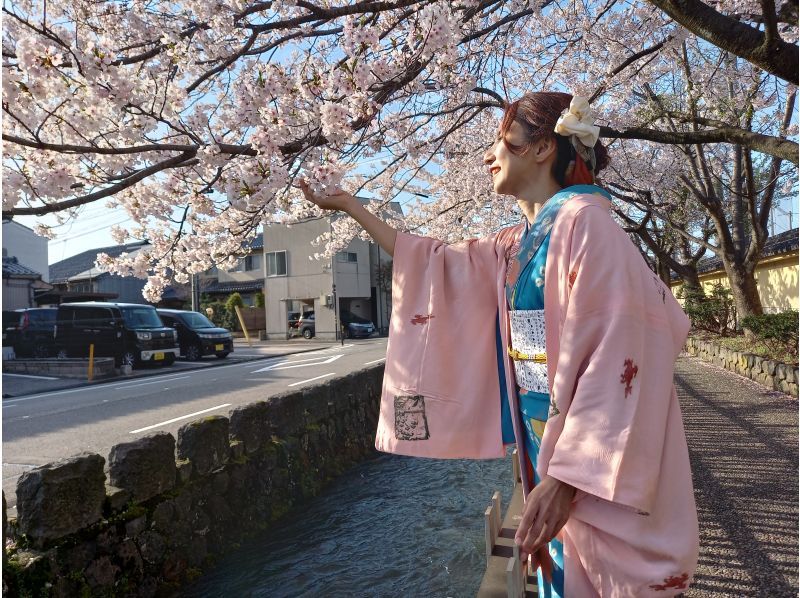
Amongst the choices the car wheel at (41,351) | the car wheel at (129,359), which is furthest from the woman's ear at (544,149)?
the car wheel at (41,351)

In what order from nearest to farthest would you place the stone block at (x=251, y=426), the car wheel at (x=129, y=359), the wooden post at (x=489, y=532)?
the wooden post at (x=489, y=532) < the stone block at (x=251, y=426) < the car wheel at (x=129, y=359)

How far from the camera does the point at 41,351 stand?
17.1 meters

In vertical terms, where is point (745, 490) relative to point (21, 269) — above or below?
below

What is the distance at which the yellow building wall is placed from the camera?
11305mm

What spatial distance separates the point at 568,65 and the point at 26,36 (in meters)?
7.19

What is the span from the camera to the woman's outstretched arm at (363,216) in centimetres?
202

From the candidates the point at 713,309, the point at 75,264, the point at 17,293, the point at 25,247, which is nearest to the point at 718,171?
the point at 713,309

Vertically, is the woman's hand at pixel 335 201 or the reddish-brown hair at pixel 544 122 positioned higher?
the reddish-brown hair at pixel 544 122

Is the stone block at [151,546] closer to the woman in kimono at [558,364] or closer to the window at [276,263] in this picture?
the woman in kimono at [558,364]

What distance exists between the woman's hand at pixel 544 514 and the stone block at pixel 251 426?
3851 millimetres

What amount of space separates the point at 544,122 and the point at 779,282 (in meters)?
13.1

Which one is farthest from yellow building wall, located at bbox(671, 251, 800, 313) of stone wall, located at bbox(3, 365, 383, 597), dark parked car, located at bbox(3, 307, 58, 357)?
dark parked car, located at bbox(3, 307, 58, 357)

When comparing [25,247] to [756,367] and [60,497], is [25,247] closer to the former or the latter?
[60,497]

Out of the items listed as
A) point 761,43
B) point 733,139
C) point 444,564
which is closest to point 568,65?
point 733,139
